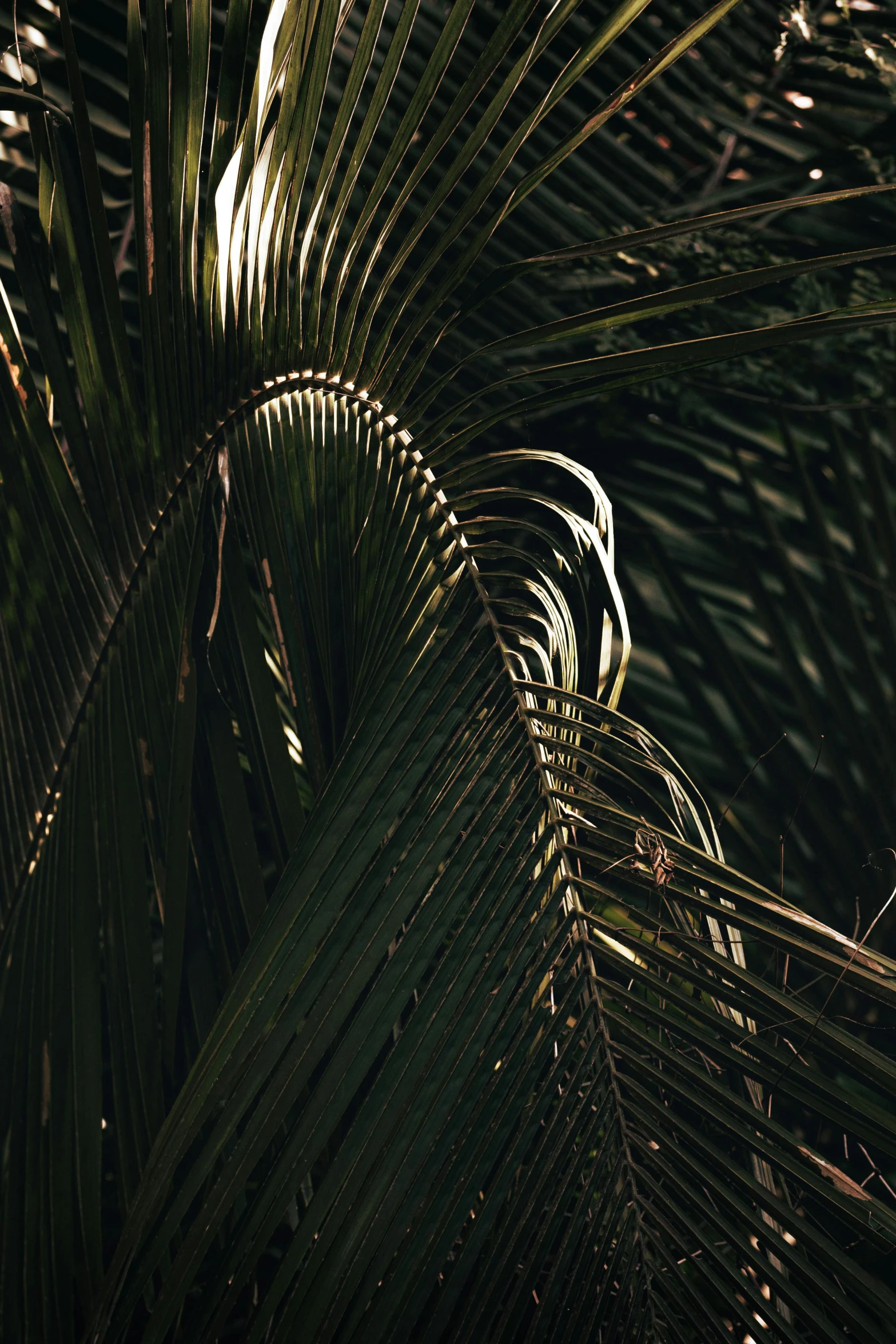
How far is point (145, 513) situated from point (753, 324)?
33.5 inches

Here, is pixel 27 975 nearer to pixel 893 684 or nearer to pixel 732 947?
pixel 732 947

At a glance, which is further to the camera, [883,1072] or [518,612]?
[518,612]

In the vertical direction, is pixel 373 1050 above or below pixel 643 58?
below

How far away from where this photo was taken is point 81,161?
0.63 m

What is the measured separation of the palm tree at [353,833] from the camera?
1.30 ft

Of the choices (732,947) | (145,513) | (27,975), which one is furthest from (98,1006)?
(732,947)

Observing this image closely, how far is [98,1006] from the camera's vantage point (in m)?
0.75

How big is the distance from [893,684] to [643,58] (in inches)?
31.8

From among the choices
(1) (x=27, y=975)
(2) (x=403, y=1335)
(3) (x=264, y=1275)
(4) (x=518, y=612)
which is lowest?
(3) (x=264, y=1275)

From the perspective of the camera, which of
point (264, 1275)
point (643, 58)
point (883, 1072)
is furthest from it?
point (643, 58)

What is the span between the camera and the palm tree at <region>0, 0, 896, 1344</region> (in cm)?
40

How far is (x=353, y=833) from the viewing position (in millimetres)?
474

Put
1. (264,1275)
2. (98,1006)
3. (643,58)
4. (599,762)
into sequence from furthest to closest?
(643,58) < (264,1275) < (98,1006) < (599,762)

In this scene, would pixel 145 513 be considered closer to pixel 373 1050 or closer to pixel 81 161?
pixel 81 161
